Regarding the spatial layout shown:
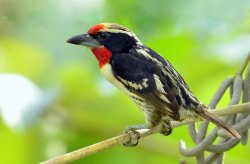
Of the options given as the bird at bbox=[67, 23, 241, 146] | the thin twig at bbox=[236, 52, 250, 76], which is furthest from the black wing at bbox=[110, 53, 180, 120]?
the thin twig at bbox=[236, 52, 250, 76]

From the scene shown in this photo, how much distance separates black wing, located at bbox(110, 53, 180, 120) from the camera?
5.20 m

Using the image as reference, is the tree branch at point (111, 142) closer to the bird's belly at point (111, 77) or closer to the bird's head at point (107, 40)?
the bird's belly at point (111, 77)

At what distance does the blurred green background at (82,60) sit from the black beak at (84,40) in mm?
113

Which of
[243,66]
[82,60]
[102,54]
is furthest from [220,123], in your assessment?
[82,60]

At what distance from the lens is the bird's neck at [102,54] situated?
17.5 feet

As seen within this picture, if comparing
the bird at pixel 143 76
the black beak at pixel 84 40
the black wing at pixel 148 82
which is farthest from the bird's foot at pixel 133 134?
the black beak at pixel 84 40

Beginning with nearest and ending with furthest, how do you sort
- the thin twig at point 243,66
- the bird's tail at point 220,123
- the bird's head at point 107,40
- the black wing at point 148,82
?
the bird's tail at point 220,123, the thin twig at point 243,66, the black wing at point 148,82, the bird's head at point 107,40

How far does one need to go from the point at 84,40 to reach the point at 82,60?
21 cm

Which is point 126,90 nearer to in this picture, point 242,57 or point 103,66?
point 103,66

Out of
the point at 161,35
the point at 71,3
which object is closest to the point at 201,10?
the point at 161,35

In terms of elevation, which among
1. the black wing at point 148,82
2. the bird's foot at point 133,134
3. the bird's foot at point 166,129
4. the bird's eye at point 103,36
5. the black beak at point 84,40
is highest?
the black beak at point 84,40

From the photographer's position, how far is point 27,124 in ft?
17.4

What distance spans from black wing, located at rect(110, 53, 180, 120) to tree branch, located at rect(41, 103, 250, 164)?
9 cm

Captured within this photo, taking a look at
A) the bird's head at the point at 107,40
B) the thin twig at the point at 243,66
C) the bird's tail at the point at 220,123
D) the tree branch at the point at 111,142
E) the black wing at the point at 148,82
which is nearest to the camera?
the tree branch at the point at 111,142
